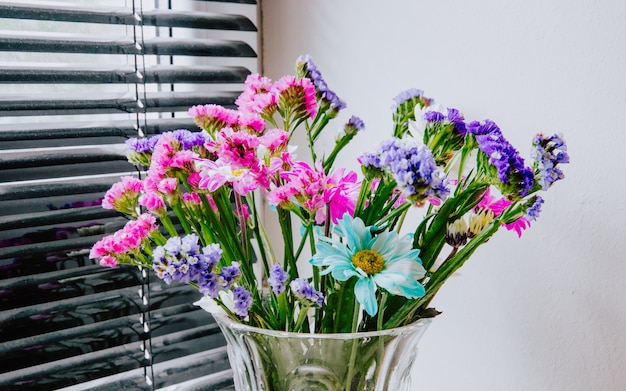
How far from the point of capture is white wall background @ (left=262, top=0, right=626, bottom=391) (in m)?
0.68

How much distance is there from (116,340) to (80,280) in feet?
0.33

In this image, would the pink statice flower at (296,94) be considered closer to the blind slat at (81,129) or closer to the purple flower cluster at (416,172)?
the purple flower cluster at (416,172)

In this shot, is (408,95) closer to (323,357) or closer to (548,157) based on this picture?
(548,157)

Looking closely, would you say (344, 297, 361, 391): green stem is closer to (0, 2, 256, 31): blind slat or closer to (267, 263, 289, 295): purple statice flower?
(267, 263, 289, 295): purple statice flower

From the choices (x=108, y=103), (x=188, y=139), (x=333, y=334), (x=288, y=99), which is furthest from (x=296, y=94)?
Answer: (x=108, y=103)

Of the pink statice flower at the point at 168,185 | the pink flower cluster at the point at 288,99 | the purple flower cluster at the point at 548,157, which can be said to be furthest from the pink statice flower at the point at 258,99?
the purple flower cluster at the point at 548,157

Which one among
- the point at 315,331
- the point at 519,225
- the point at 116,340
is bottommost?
the point at 116,340

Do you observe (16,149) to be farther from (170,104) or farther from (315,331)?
(315,331)

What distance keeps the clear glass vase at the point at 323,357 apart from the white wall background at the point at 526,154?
0.16 metres

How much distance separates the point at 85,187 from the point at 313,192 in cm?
44

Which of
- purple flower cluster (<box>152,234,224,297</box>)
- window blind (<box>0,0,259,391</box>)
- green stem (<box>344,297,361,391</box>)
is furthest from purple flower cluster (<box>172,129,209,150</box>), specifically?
window blind (<box>0,0,259,391</box>)

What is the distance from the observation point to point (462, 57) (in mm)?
804

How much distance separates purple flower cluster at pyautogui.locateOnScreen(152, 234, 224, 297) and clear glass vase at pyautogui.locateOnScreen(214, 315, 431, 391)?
89 mm

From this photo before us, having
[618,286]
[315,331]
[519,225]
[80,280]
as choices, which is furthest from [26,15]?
[618,286]
